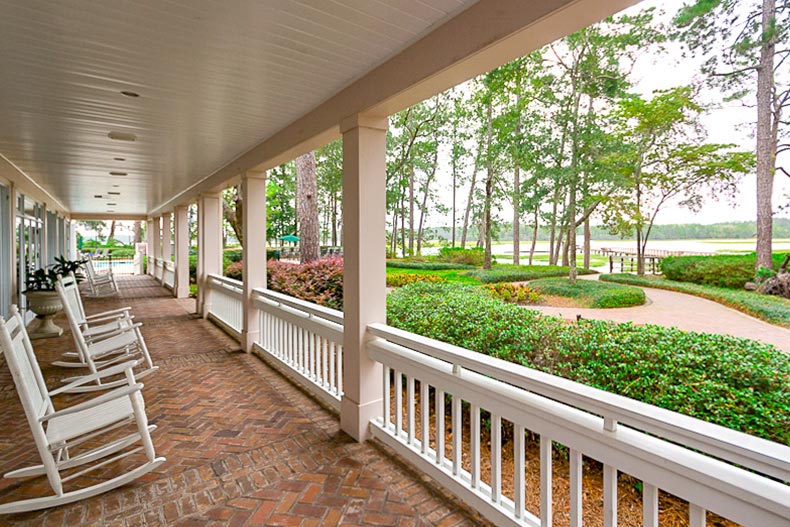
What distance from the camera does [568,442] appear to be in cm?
168

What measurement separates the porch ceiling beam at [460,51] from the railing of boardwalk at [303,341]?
1637 millimetres

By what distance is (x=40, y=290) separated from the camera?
638 centimetres

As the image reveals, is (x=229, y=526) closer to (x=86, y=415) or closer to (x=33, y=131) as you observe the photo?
(x=86, y=415)

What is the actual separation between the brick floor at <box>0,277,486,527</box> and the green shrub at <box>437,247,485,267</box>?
35.1 feet

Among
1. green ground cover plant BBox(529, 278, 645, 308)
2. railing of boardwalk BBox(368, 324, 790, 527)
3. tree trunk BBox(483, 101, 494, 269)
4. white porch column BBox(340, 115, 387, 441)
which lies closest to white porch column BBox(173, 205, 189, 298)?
tree trunk BBox(483, 101, 494, 269)

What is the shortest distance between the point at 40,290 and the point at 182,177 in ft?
9.13

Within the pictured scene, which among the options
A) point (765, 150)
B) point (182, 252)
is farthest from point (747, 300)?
point (182, 252)

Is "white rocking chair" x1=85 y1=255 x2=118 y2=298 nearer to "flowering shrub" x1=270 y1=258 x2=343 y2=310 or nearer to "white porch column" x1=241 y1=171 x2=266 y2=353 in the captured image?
"flowering shrub" x1=270 y1=258 x2=343 y2=310

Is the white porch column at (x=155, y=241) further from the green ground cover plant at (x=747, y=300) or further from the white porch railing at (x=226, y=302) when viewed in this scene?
the green ground cover plant at (x=747, y=300)

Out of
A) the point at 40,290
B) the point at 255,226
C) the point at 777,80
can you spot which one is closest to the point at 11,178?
the point at 40,290

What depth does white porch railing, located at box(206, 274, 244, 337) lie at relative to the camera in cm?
591

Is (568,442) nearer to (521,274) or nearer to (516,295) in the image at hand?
(516,295)

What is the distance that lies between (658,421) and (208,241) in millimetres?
7526

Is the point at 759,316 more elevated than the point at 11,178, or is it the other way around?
the point at 11,178
